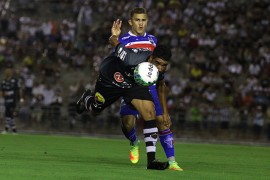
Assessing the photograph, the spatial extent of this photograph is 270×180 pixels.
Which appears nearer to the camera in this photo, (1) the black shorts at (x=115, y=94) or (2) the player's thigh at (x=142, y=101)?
(2) the player's thigh at (x=142, y=101)

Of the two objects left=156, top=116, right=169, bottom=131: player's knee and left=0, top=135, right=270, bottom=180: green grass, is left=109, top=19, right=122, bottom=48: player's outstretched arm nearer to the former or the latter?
left=156, top=116, right=169, bottom=131: player's knee

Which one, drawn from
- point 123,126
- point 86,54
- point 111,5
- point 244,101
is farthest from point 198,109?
point 123,126

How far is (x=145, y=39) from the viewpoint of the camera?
14617mm

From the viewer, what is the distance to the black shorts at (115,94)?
14234mm

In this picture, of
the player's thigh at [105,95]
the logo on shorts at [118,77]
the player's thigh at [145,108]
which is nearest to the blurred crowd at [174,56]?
the player's thigh at [105,95]

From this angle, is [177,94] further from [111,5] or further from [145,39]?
[145,39]

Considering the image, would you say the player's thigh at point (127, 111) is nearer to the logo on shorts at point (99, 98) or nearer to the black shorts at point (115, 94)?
the black shorts at point (115, 94)

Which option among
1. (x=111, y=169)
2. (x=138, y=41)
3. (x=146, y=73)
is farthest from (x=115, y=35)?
(x=111, y=169)

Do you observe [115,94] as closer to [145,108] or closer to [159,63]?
[145,108]

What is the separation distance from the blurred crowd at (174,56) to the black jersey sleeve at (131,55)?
1841cm

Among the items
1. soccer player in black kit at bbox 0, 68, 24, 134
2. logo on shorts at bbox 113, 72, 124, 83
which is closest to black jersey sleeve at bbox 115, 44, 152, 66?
logo on shorts at bbox 113, 72, 124, 83

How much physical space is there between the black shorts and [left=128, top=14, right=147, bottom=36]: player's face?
3.17ft

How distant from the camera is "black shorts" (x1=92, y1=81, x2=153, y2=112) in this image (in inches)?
→ 560

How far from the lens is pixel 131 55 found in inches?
567
